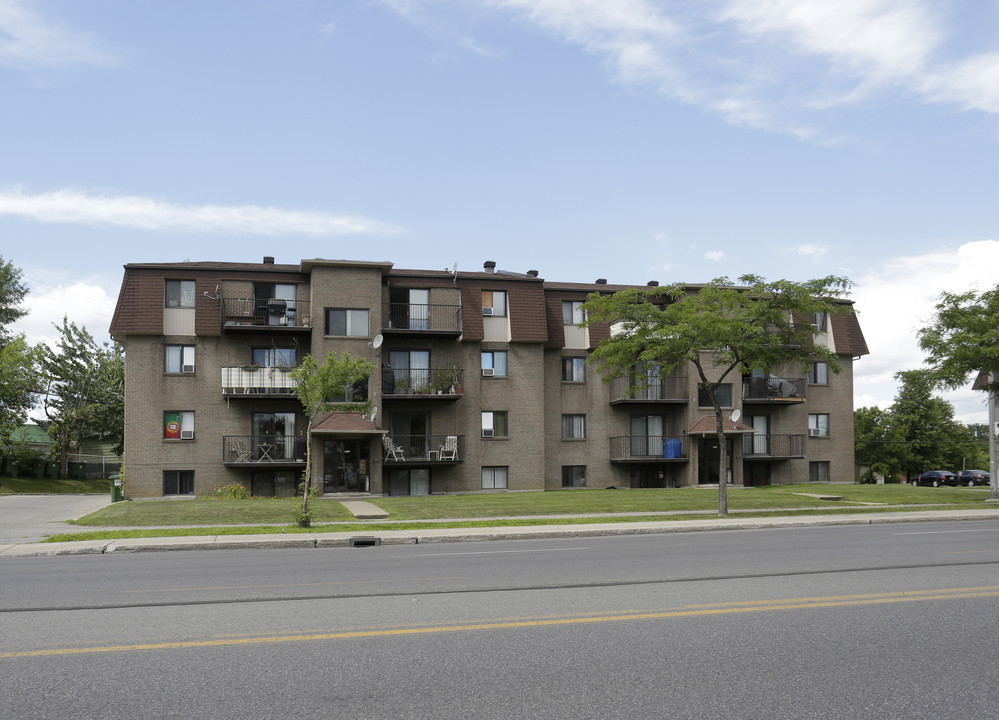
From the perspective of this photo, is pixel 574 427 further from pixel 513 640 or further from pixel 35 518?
pixel 513 640

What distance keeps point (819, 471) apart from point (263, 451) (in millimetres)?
26905

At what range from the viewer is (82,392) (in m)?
61.7

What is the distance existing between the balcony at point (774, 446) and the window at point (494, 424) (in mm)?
11724

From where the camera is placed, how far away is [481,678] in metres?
5.91

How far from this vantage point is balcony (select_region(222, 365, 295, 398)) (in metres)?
33.6

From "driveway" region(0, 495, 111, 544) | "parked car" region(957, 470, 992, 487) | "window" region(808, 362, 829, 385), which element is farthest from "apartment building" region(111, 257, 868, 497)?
"parked car" region(957, 470, 992, 487)

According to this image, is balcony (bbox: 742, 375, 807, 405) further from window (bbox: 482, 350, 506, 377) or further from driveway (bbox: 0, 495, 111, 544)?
driveway (bbox: 0, 495, 111, 544)

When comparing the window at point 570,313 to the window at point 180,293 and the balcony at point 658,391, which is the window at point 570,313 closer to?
the balcony at point 658,391

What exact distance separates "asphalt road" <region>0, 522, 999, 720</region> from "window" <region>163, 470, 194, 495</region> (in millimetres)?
22434

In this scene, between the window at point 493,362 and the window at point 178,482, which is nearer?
the window at point 178,482

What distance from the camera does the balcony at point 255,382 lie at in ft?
110

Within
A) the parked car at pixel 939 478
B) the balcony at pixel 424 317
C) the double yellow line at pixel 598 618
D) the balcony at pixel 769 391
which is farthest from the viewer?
the parked car at pixel 939 478

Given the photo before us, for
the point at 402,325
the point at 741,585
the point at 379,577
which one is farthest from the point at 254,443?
the point at 741,585

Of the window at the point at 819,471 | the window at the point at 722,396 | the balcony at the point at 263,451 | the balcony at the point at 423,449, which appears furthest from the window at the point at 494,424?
the window at the point at 819,471
